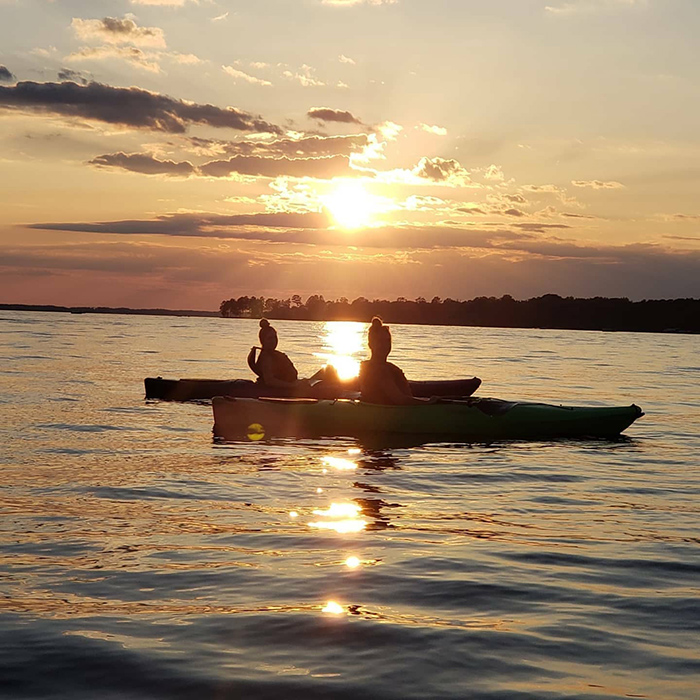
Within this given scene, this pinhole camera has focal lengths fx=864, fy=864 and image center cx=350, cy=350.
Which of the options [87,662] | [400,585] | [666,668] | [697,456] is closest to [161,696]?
[87,662]

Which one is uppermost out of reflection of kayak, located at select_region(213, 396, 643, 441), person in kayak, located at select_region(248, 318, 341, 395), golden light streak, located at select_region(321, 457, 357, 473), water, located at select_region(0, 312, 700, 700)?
person in kayak, located at select_region(248, 318, 341, 395)

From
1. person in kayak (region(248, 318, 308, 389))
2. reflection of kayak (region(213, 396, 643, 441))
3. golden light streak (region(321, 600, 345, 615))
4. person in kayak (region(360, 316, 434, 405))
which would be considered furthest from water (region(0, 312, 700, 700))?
person in kayak (region(248, 318, 308, 389))

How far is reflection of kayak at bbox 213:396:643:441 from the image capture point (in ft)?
49.5

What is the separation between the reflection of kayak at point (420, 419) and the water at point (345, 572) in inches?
35.9

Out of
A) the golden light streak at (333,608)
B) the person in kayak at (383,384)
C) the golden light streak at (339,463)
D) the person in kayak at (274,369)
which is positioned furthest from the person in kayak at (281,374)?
the golden light streak at (333,608)

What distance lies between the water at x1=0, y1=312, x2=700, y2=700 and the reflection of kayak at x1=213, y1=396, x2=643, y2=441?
0.91 m

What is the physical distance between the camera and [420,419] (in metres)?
15.1

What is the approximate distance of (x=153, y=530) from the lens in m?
8.10

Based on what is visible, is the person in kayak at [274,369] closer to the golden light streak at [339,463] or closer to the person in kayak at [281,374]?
the person in kayak at [281,374]

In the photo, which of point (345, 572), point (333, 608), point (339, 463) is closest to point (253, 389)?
point (339, 463)

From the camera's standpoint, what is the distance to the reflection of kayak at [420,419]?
15086 mm

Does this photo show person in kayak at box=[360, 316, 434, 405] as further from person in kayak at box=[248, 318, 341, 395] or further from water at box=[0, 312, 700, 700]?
person in kayak at box=[248, 318, 341, 395]

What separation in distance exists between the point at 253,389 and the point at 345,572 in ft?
37.9

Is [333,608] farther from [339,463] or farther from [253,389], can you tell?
[253,389]
